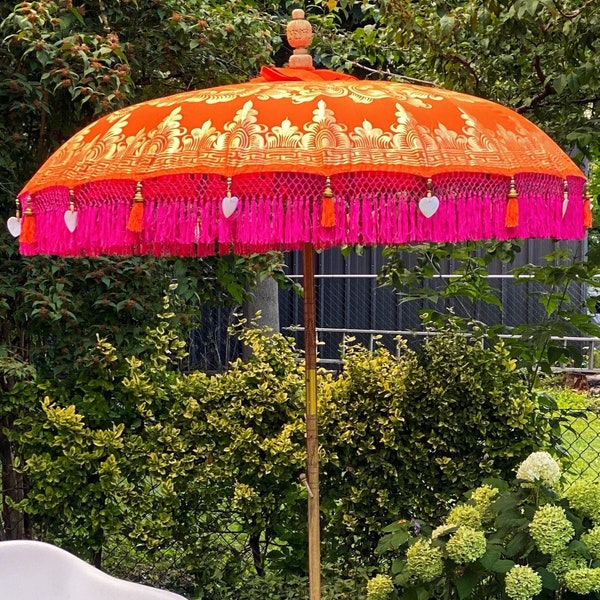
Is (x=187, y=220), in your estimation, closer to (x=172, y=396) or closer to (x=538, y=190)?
(x=538, y=190)

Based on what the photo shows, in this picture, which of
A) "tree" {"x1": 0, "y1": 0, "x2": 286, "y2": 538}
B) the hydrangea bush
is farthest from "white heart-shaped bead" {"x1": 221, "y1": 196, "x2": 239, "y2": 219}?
"tree" {"x1": 0, "y1": 0, "x2": 286, "y2": 538}

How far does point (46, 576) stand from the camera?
108 inches

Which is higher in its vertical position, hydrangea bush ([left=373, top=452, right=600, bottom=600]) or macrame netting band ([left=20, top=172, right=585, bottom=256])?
macrame netting band ([left=20, top=172, right=585, bottom=256])

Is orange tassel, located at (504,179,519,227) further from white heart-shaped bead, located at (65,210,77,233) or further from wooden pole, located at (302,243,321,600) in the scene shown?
white heart-shaped bead, located at (65,210,77,233)

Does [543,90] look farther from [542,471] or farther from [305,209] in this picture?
[305,209]

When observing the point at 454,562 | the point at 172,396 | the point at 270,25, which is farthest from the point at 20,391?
the point at 270,25

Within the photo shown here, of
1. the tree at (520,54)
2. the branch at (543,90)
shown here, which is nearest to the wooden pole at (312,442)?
the tree at (520,54)

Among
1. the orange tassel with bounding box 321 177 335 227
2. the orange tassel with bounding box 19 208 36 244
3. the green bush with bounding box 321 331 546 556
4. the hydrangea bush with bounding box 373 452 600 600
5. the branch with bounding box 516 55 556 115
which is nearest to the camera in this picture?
the orange tassel with bounding box 321 177 335 227

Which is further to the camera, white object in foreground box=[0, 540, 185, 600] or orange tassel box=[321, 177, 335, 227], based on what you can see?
white object in foreground box=[0, 540, 185, 600]

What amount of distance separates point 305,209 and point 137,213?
417 mm

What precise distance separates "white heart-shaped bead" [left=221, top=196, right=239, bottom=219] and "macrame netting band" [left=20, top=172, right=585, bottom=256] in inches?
1.1

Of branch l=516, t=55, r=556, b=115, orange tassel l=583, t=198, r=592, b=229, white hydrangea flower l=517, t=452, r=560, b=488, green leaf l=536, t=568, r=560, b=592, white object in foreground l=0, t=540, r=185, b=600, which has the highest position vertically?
branch l=516, t=55, r=556, b=115

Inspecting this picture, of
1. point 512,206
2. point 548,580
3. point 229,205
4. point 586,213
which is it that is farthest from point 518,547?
point 229,205

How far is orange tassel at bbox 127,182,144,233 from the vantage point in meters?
2.17
